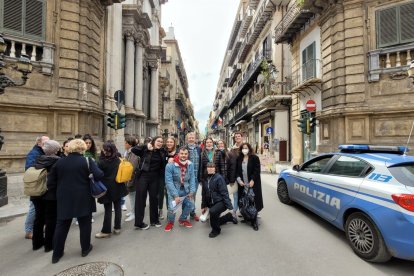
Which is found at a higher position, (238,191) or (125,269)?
(238,191)

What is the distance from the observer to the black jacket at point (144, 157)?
16.6 feet

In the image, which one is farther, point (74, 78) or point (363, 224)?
point (74, 78)

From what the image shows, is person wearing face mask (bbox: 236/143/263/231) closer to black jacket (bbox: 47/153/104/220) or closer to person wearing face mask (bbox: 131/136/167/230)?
person wearing face mask (bbox: 131/136/167/230)

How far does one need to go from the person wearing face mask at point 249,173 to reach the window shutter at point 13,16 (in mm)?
10706

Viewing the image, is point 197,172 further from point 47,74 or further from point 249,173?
point 47,74

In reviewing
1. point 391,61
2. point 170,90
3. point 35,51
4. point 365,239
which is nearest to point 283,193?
point 365,239

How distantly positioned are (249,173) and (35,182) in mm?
3962

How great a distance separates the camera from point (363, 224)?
3686 millimetres

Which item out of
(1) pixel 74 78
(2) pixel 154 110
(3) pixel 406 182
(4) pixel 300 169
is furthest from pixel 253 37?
(3) pixel 406 182

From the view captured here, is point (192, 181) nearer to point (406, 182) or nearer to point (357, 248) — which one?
point (357, 248)

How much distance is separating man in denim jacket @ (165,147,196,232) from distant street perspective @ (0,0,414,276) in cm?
3

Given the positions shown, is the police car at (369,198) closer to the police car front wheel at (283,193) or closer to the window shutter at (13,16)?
the police car front wheel at (283,193)

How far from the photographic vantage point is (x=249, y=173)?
5332 millimetres

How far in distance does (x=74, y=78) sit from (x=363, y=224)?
11.9 m
